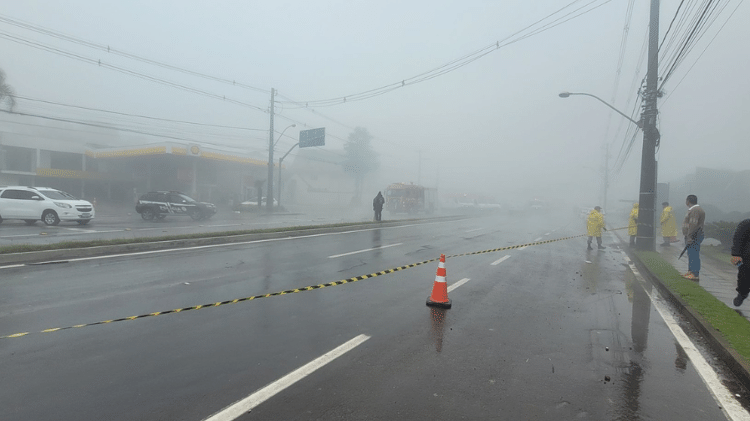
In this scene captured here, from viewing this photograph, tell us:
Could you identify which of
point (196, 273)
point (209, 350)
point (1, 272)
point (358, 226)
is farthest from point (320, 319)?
point (358, 226)

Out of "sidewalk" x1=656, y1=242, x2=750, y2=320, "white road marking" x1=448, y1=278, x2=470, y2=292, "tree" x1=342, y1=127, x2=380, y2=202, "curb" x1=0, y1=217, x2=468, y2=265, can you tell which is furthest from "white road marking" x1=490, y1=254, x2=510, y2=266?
"tree" x1=342, y1=127, x2=380, y2=202

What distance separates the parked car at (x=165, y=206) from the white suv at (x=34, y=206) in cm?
467

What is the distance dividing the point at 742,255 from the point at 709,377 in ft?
10.5

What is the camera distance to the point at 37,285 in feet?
22.7

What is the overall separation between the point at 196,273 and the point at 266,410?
586 cm

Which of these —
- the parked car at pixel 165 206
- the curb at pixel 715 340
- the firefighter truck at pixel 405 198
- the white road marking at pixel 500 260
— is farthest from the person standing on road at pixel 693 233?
the firefighter truck at pixel 405 198

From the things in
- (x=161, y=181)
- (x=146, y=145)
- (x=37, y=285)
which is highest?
(x=146, y=145)

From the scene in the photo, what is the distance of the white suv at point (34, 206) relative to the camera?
17438mm

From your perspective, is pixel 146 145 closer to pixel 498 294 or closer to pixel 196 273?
pixel 196 273

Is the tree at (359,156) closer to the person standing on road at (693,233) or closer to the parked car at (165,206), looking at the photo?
the parked car at (165,206)

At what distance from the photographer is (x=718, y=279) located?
9.33 metres

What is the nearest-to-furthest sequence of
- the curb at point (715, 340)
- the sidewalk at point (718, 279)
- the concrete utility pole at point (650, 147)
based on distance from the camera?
the curb at point (715, 340) → the sidewalk at point (718, 279) → the concrete utility pole at point (650, 147)

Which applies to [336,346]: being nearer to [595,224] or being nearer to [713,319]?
[713,319]

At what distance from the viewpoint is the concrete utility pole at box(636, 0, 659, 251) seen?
14.3 meters
